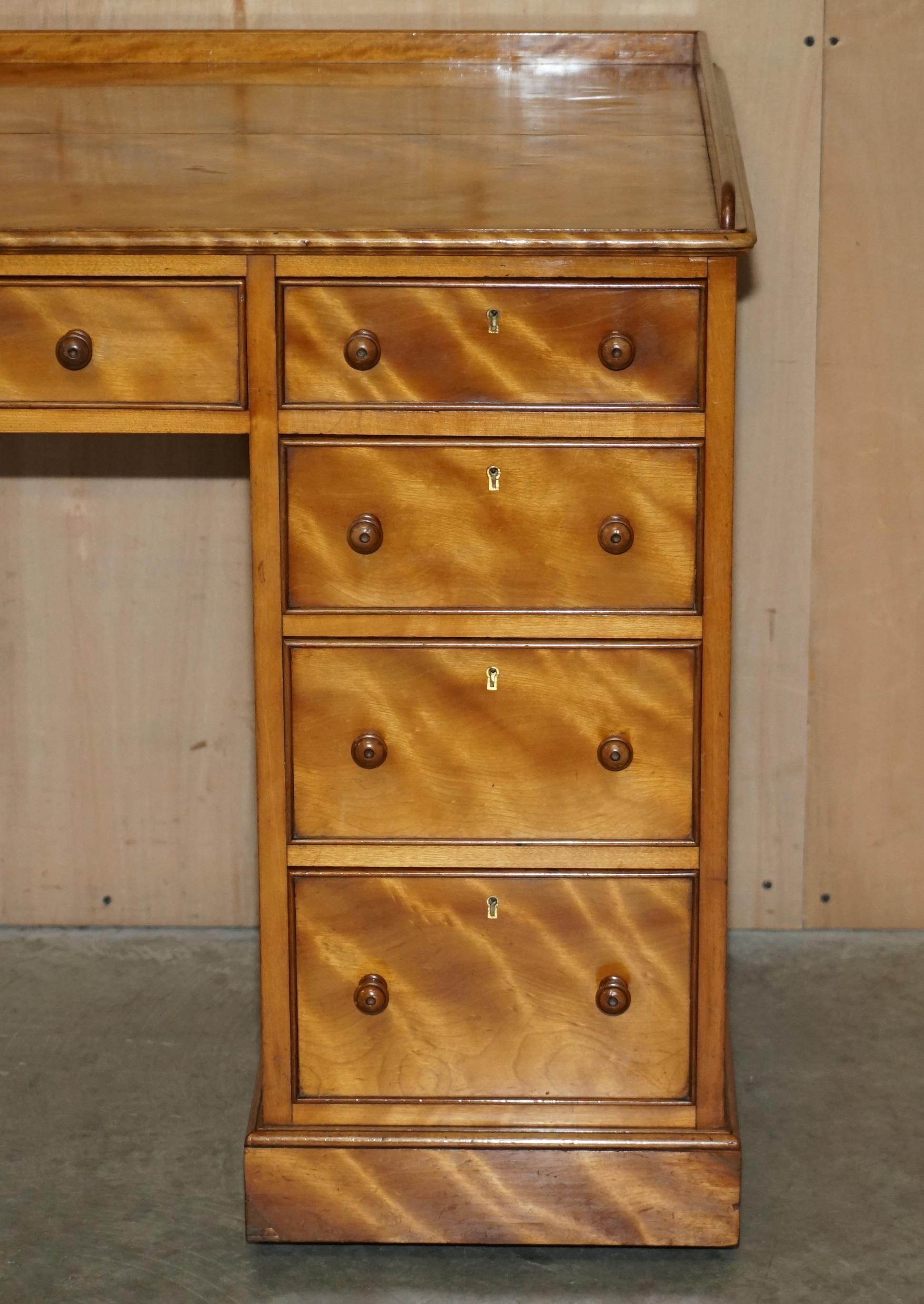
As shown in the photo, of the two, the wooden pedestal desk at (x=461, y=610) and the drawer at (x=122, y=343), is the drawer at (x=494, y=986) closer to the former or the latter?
the wooden pedestal desk at (x=461, y=610)

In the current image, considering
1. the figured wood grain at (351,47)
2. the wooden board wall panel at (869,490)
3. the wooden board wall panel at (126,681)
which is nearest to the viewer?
the figured wood grain at (351,47)

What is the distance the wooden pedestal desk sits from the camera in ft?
5.82

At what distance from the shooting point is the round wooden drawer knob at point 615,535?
1812mm

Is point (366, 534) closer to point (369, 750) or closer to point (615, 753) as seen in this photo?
point (369, 750)

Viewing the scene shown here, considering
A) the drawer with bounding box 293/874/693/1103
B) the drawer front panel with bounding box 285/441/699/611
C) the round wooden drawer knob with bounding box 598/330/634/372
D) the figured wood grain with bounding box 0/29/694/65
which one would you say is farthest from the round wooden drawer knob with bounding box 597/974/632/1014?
the figured wood grain with bounding box 0/29/694/65

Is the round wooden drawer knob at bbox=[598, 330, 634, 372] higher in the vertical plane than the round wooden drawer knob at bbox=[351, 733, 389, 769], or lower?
higher

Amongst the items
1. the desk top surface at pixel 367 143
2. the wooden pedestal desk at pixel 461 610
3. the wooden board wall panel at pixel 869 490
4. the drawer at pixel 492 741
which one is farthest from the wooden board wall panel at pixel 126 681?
the wooden board wall panel at pixel 869 490

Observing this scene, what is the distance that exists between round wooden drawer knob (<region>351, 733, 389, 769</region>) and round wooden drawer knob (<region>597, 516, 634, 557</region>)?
34 cm

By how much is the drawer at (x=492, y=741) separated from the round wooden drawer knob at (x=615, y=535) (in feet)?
0.37

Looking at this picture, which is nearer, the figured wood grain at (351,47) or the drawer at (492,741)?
the drawer at (492,741)

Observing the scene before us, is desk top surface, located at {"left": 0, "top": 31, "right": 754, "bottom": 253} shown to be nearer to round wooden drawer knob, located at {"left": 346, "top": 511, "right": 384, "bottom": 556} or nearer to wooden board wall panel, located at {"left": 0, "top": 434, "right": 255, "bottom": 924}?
round wooden drawer knob, located at {"left": 346, "top": 511, "right": 384, "bottom": 556}

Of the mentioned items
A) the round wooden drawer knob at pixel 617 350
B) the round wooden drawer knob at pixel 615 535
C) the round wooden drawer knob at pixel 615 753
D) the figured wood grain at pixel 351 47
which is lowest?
the round wooden drawer knob at pixel 615 753

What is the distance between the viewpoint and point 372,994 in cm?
191

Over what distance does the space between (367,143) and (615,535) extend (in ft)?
2.16
